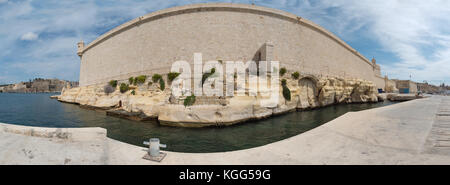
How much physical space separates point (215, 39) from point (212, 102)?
7.18 m

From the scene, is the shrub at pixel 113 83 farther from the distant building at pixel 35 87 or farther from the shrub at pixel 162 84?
the distant building at pixel 35 87

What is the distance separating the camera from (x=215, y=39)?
14.1 m

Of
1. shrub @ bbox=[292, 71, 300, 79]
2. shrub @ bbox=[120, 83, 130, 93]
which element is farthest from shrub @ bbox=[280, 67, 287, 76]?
shrub @ bbox=[120, 83, 130, 93]

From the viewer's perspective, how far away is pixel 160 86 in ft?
44.9

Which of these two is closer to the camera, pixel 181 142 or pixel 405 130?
pixel 405 130

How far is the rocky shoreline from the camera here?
892cm

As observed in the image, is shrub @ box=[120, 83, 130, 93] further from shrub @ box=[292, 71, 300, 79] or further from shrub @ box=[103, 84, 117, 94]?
shrub @ box=[292, 71, 300, 79]

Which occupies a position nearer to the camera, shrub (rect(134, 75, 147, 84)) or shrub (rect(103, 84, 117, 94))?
shrub (rect(134, 75, 147, 84))

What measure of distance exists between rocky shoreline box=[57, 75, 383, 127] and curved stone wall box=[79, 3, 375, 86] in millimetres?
2328

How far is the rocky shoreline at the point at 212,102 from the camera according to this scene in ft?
29.3

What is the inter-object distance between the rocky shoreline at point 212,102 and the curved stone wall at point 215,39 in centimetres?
233
